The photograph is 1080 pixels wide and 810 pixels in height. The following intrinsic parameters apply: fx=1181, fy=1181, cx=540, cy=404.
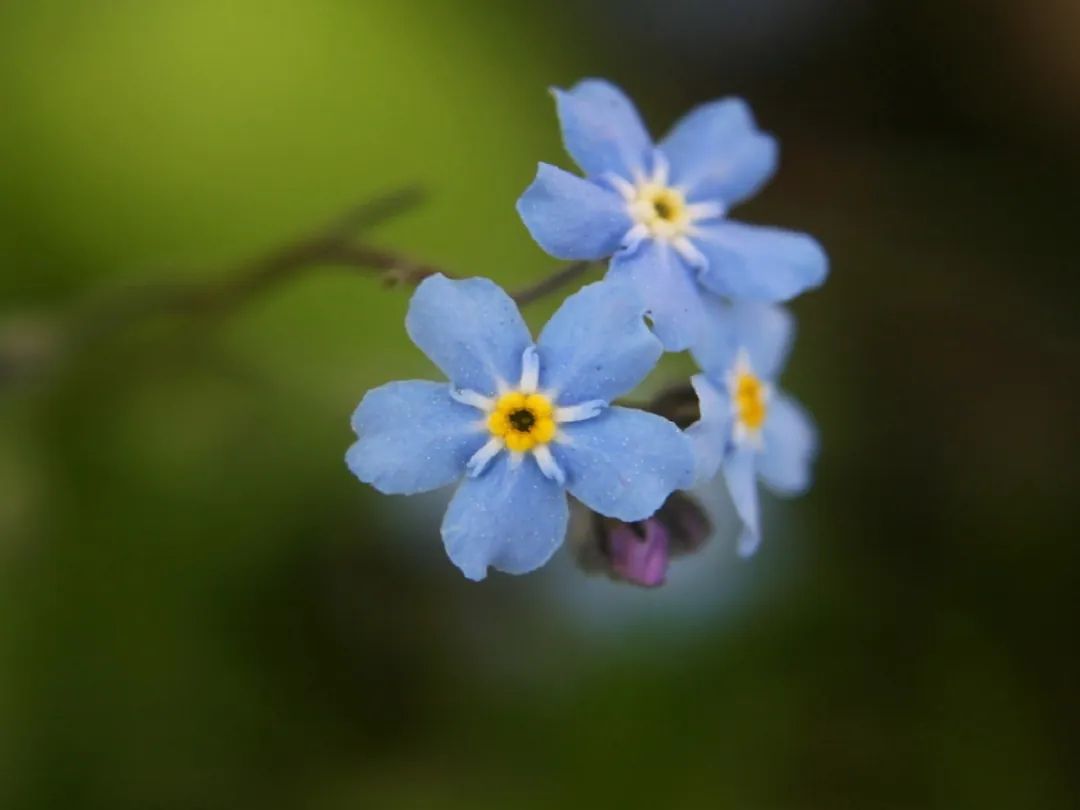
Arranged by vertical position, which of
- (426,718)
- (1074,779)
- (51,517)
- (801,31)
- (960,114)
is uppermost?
(801,31)

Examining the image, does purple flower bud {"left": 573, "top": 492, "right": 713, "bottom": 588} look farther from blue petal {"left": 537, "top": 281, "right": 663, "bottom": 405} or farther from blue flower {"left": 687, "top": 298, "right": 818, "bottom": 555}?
blue petal {"left": 537, "top": 281, "right": 663, "bottom": 405}

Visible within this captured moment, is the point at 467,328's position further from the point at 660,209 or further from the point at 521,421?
the point at 660,209

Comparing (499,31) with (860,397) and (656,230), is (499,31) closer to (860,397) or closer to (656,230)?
(860,397)

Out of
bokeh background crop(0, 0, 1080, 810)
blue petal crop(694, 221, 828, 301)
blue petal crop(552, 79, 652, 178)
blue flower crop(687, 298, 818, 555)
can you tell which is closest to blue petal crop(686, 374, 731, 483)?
blue flower crop(687, 298, 818, 555)

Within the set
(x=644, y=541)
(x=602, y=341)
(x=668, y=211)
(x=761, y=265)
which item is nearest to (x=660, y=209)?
(x=668, y=211)

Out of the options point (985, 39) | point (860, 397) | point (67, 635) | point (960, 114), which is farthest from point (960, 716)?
point (67, 635)

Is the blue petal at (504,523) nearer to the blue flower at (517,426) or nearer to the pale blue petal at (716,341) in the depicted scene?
the blue flower at (517,426)
